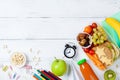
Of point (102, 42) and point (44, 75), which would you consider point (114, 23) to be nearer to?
point (102, 42)

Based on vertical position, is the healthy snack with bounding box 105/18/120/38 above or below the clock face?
above

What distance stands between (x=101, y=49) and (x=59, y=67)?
168 millimetres

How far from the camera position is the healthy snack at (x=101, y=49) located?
1174 millimetres

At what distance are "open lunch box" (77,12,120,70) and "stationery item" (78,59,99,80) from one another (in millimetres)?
32

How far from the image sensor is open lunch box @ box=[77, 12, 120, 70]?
1176mm

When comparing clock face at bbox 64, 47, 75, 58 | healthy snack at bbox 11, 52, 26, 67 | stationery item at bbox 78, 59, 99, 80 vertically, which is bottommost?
stationery item at bbox 78, 59, 99, 80

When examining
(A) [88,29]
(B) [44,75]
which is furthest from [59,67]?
(A) [88,29]

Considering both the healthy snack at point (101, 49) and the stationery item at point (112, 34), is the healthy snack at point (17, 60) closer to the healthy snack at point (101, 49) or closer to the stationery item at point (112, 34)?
the healthy snack at point (101, 49)

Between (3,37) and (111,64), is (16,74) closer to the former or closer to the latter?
(3,37)

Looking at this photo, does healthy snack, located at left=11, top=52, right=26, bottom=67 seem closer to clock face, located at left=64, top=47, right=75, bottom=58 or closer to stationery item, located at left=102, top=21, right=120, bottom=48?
clock face, located at left=64, top=47, right=75, bottom=58

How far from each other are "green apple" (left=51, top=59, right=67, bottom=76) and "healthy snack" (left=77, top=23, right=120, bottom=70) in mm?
101

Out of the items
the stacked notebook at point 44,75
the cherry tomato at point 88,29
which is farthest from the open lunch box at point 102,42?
the stacked notebook at point 44,75

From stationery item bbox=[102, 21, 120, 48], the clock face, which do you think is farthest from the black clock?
stationery item bbox=[102, 21, 120, 48]

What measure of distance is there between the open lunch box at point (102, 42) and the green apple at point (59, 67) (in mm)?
98
